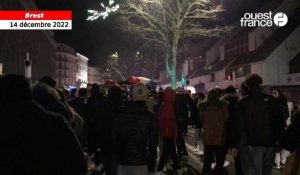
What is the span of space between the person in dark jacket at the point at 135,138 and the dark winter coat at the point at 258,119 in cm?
182

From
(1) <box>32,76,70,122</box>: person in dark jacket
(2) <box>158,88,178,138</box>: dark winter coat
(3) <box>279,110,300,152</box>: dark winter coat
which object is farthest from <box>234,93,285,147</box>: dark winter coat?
(2) <box>158,88,178,138</box>: dark winter coat

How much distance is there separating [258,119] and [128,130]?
2.24 meters

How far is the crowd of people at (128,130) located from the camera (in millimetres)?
2424

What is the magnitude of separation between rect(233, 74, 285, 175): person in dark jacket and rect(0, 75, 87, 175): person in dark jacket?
437cm

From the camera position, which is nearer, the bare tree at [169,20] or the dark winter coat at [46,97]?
the dark winter coat at [46,97]

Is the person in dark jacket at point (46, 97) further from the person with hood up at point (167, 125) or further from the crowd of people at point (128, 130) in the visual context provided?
the person with hood up at point (167, 125)

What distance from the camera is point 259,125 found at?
648cm

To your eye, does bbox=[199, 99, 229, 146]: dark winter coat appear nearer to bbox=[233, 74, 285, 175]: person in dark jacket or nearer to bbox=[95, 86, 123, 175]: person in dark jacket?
bbox=[233, 74, 285, 175]: person in dark jacket

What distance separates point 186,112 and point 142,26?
16.5m

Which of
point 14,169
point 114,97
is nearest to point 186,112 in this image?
point 114,97

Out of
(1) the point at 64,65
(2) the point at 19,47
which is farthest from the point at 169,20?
(1) the point at 64,65

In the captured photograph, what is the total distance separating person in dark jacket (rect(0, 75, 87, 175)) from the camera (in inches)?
94.1

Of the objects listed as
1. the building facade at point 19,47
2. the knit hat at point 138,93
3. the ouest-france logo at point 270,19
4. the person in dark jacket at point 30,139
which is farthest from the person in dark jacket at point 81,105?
the ouest-france logo at point 270,19

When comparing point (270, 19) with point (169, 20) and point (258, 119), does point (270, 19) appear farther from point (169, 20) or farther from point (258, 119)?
point (258, 119)
